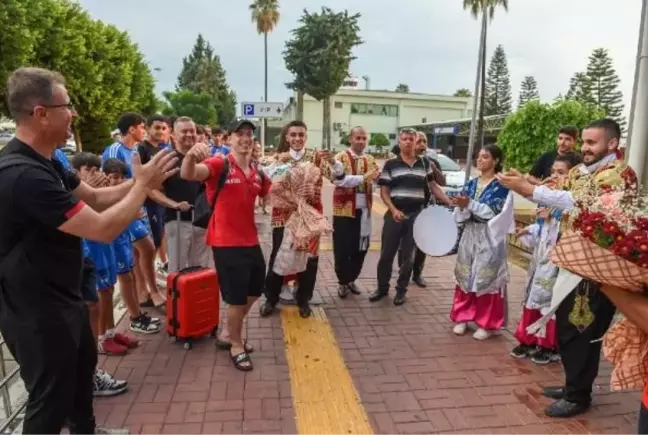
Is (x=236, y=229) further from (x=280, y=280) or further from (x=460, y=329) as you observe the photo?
(x=460, y=329)

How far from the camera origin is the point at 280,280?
5016mm

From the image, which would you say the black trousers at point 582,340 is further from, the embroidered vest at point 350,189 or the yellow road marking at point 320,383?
the embroidered vest at point 350,189

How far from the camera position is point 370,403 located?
3355 mm

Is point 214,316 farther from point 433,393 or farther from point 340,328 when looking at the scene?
point 433,393

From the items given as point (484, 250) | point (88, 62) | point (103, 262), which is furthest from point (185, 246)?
point (88, 62)

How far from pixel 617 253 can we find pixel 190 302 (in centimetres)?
324

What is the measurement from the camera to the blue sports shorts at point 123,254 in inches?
156

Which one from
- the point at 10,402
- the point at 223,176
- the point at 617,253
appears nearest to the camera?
the point at 617,253

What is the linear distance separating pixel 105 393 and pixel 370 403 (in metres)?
1.78

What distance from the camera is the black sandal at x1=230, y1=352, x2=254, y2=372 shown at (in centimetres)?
378

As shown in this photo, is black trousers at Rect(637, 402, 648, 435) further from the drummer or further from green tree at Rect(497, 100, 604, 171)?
green tree at Rect(497, 100, 604, 171)

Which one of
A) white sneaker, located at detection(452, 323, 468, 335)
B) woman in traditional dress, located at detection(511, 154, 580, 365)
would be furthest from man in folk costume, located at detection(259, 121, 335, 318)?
woman in traditional dress, located at detection(511, 154, 580, 365)

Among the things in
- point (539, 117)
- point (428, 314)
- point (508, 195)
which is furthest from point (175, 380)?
point (539, 117)

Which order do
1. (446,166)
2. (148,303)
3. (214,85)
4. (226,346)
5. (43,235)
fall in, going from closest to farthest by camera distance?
(43,235), (226,346), (148,303), (446,166), (214,85)
